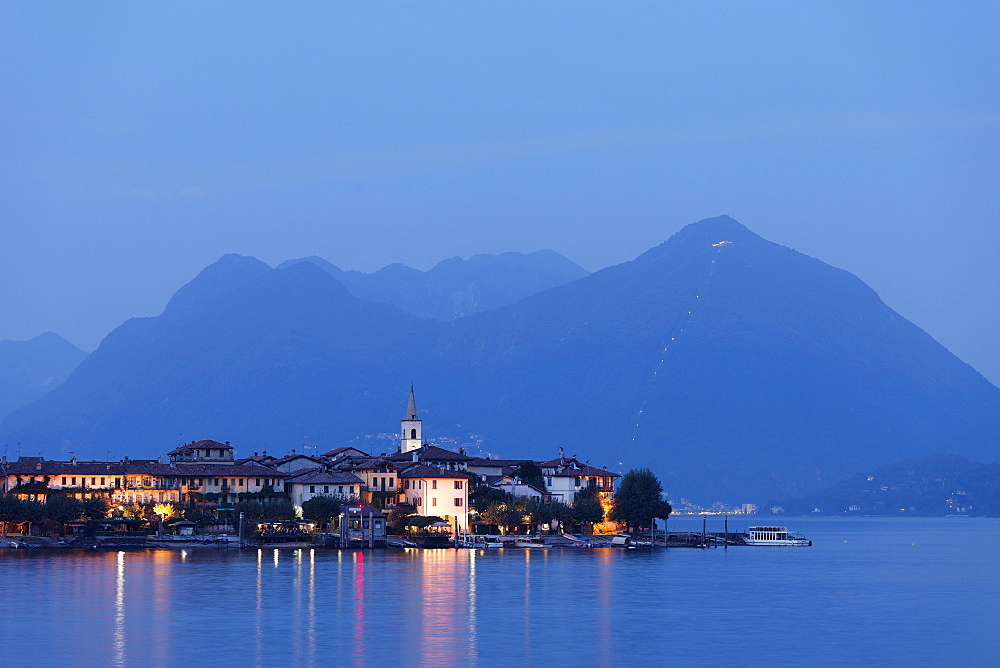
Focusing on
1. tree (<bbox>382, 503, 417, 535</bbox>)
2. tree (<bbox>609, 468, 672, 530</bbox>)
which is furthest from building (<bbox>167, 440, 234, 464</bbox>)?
tree (<bbox>609, 468, 672, 530</bbox>)

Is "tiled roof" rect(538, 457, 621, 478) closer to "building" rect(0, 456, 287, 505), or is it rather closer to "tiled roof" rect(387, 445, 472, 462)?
"tiled roof" rect(387, 445, 472, 462)

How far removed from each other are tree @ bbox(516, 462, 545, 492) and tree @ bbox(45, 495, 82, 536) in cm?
4154

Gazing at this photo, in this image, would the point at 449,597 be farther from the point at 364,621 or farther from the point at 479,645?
the point at 479,645

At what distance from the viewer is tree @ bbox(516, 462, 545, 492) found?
138250 millimetres

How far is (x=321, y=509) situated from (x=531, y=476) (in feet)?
92.5

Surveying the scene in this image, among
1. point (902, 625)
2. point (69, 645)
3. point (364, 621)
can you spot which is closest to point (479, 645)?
point (364, 621)

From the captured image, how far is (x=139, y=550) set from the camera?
11131 centimetres

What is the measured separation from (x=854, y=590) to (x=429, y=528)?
43.3m

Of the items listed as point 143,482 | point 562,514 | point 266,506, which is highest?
point 143,482

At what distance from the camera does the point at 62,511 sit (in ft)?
378

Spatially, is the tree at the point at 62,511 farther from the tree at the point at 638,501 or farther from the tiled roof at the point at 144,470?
the tree at the point at 638,501

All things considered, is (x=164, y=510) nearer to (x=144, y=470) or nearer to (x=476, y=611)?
(x=144, y=470)

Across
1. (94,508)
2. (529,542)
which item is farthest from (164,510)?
(529,542)

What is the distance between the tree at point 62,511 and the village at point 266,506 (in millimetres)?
97
